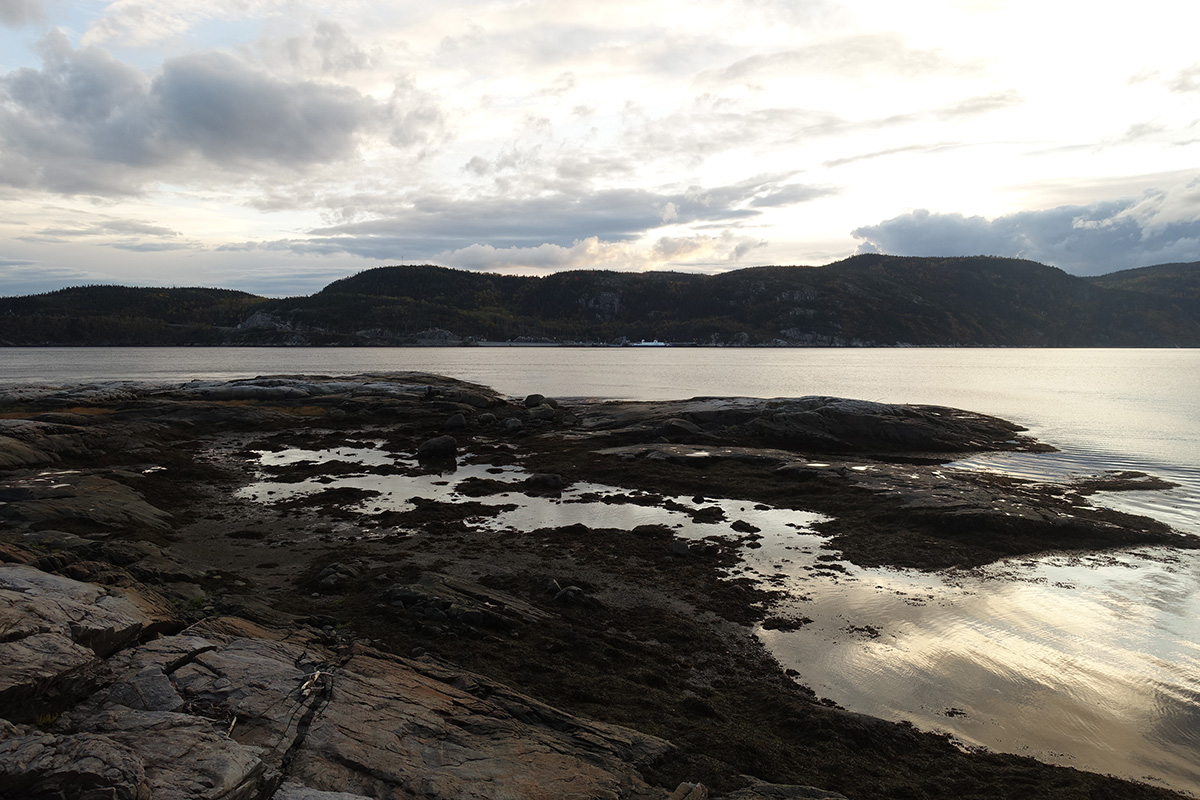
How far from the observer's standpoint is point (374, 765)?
714 cm

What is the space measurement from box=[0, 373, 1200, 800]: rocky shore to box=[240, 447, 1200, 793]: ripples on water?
0.82 meters

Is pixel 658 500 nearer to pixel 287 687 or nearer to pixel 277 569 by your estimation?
pixel 277 569

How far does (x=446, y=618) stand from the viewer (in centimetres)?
1358

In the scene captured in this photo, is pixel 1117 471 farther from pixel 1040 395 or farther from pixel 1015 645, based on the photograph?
pixel 1040 395

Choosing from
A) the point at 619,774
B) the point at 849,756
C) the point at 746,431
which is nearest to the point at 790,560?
the point at 849,756

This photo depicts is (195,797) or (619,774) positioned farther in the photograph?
(619,774)

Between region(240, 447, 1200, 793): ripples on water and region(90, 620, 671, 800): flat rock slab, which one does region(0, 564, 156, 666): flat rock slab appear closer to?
region(90, 620, 671, 800): flat rock slab

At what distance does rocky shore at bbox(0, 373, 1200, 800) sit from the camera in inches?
277

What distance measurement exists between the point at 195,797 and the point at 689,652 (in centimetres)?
982

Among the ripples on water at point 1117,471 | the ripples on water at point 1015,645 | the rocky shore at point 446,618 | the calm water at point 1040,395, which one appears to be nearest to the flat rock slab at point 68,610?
the rocky shore at point 446,618

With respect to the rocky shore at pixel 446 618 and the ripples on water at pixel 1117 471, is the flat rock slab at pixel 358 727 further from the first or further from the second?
the ripples on water at pixel 1117 471

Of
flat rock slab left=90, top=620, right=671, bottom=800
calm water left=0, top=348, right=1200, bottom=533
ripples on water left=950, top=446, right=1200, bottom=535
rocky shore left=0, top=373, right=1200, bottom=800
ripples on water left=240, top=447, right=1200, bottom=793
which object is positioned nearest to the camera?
flat rock slab left=90, top=620, right=671, bottom=800

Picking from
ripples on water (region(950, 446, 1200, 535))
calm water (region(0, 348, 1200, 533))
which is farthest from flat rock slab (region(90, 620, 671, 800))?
calm water (region(0, 348, 1200, 533))

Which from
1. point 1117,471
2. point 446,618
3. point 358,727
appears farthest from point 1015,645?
point 1117,471
